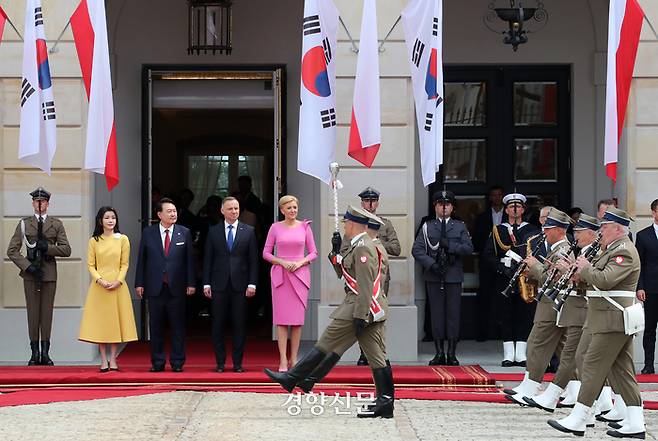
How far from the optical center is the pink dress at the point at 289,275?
45.8 feet

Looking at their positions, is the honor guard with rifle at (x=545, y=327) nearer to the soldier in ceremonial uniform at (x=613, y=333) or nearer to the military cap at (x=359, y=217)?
the soldier in ceremonial uniform at (x=613, y=333)

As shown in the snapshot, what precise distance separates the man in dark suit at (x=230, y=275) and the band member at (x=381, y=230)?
1138 millimetres

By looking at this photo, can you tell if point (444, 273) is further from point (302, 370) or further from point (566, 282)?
point (302, 370)

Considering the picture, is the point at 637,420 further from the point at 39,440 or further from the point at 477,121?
the point at 477,121

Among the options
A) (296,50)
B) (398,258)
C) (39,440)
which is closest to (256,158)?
(296,50)

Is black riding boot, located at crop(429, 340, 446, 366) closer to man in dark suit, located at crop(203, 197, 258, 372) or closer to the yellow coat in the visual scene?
man in dark suit, located at crop(203, 197, 258, 372)

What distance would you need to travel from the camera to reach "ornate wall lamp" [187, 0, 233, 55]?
15.8 m

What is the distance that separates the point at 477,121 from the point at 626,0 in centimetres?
437

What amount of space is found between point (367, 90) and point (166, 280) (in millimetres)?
3030

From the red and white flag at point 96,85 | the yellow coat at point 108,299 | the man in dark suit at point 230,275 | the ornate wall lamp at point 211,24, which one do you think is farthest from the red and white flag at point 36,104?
the ornate wall lamp at point 211,24

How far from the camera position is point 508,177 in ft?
57.7

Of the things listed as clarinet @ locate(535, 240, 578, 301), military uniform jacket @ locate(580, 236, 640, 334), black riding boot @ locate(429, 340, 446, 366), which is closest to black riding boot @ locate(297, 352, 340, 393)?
clarinet @ locate(535, 240, 578, 301)

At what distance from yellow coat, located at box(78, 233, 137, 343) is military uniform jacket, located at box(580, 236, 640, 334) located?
569 centimetres

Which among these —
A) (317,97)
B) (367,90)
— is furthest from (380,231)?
(317,97)
